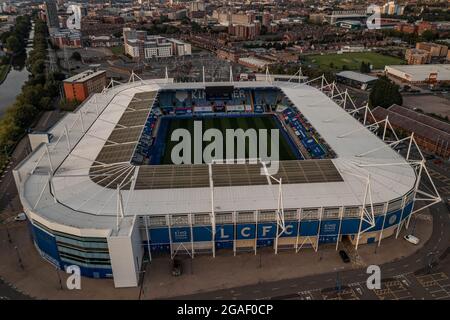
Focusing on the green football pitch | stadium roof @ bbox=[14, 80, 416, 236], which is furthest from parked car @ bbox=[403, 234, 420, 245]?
the green football pitch

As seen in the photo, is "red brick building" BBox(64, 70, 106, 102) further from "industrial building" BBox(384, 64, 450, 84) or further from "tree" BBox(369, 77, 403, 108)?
"industrial building" BBox(384, 64, 450, 84)

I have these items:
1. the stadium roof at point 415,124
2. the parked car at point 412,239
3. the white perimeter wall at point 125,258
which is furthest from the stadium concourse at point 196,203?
the stadium roof at point 415,124

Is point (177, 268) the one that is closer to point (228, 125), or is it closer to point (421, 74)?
point (228, 125)

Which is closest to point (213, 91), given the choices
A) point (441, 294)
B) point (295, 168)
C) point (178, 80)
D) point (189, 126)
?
point (189, 126)

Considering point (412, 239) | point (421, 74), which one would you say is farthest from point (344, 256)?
point (421, 74)

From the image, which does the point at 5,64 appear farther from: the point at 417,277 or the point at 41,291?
the point at 417,277

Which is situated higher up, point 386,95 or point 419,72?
point 386,95
